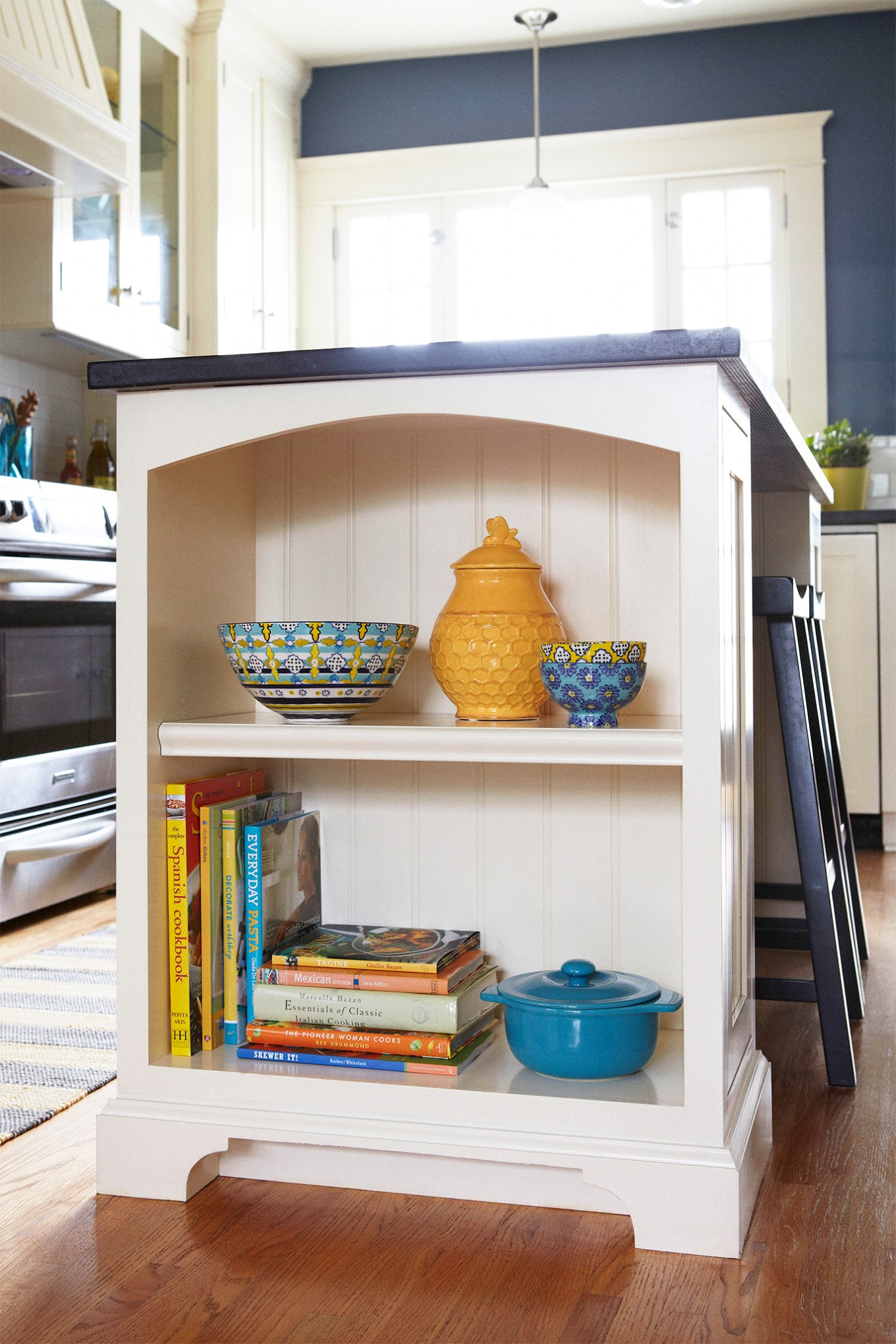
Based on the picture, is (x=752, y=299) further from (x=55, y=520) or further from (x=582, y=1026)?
(x=582, y=1026)

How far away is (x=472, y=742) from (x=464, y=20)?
14.1 ft

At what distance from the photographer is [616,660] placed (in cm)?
133

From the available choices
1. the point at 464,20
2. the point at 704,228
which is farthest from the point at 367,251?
the point at 704,228

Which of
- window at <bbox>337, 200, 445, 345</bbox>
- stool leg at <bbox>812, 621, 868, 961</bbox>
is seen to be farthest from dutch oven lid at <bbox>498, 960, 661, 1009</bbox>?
window at <bbox>337, 200, 445, 345</bbox>

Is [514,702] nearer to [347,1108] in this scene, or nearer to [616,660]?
[616,660]

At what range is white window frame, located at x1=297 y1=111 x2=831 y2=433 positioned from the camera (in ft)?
15.4

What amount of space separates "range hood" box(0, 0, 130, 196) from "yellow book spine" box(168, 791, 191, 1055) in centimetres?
203

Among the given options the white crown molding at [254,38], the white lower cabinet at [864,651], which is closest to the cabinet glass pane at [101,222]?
the white crown molding at [254,38]

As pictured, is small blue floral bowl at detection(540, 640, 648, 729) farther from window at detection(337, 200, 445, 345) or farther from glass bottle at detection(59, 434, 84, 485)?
window at detection(337, 200, 445, 345)

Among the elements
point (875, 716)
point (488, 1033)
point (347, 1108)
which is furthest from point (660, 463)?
point (875, 716)

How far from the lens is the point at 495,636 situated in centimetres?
142

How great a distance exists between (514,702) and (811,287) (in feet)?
12.5

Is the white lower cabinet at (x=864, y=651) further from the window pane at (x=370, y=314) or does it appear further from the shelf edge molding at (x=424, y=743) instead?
the shelf edge molding at (x=424, y=743)

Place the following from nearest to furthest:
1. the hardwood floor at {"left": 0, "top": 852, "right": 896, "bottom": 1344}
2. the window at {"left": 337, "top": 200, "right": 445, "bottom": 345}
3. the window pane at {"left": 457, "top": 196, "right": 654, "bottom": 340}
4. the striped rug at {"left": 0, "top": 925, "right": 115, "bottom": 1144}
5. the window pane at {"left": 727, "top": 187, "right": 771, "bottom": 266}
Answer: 1. the hardwood floor at {"left": 0, "top": 852, "right": 896, "bottom": 1344}
2. the striped rug at {"left": 0, "top": 925, "right": 115, "bottom": 1144}
3. the window pane at {"left": 727, "top": 187, "right": 771, "bottom": 266}
4. the window pane at {"left": 457, "top": 196, "right": 654, "bottom": 340}
5. the window at {"left": 337, "top": 200, "right": 445, "bottom": 345}
